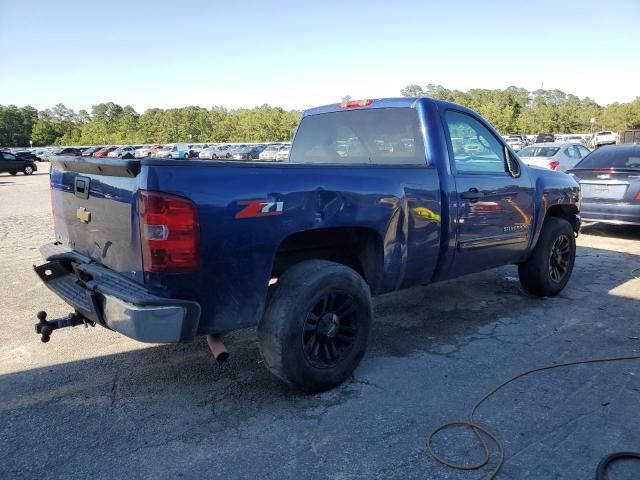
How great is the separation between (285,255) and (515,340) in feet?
7.24

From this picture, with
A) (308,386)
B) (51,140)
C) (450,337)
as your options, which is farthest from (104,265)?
(51,140)

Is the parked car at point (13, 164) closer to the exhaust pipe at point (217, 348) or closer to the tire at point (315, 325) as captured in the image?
the exhaust pipe at point (217, 348)

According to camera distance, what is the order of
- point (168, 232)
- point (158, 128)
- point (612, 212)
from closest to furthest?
1. point (168, 232)
2. point (612, 212)
3. point (158, 128)

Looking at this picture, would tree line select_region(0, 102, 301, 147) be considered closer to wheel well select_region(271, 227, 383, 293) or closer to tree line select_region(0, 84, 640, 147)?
tree line select_region(0, 84, 640, 147)

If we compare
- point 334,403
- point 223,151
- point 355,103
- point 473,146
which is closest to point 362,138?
point 355,103

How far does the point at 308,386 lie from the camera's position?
326cm

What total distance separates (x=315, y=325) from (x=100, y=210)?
4.99ft

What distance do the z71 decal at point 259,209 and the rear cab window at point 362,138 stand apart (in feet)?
5.11

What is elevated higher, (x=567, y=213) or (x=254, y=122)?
(x=254, y=122)

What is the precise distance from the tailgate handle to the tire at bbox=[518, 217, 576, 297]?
4290 mm

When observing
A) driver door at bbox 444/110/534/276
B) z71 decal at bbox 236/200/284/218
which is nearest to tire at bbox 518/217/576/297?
driver door at bbox 444/110/534/276

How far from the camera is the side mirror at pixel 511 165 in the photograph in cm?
484

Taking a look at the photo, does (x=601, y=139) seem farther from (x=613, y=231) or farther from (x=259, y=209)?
(x=259, y=209)

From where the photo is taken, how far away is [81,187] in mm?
3338
